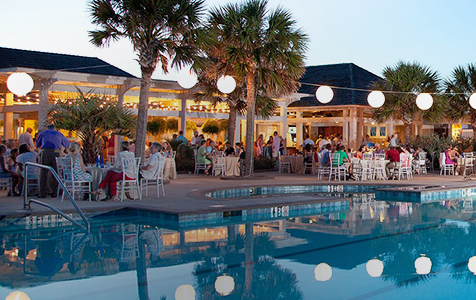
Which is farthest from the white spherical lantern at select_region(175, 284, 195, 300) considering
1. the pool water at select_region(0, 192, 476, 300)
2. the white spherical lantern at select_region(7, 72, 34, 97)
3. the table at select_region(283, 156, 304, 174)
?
the table at select_region(283, 156, 304, 174)

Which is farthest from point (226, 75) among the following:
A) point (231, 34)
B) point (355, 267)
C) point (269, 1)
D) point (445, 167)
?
point (355, 267)

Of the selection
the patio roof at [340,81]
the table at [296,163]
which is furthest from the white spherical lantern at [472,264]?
the patio roof at [340,81]

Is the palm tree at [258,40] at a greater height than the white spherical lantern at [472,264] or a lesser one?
greater

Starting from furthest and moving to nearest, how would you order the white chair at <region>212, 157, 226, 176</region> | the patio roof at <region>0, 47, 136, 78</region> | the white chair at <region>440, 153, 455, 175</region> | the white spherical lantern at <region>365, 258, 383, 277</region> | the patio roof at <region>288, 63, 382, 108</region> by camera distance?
the patio roof at <region>288, 63, 382, 108</region>
the white chair at <region>440, 153, 455, 175</region>
the patio roof at <region>0, 47, 136, 78</region>
the white chair at <region>212, 157, 226, 176</region>
the white spherical lantern at <region>365, 258, 383, 277</region>

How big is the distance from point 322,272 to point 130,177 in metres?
5.68

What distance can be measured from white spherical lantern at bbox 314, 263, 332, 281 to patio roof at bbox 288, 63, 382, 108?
20.8m

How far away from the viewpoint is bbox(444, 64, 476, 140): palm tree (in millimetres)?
24875

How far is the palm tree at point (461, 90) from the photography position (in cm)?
2488

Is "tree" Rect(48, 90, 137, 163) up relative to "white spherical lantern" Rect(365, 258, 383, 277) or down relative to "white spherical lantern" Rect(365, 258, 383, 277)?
up

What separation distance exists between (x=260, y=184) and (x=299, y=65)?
4130mm

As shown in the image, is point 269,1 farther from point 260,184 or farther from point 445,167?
point 445,167

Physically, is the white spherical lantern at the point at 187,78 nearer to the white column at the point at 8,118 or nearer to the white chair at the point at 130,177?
the white chair at the point at 130,177

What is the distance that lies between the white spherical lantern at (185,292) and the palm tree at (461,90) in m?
21.8

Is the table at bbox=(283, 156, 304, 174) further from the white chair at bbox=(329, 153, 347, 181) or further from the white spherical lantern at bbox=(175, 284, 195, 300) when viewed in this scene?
the white spherical lantern at bbox=(175, 284, 195, 300)
